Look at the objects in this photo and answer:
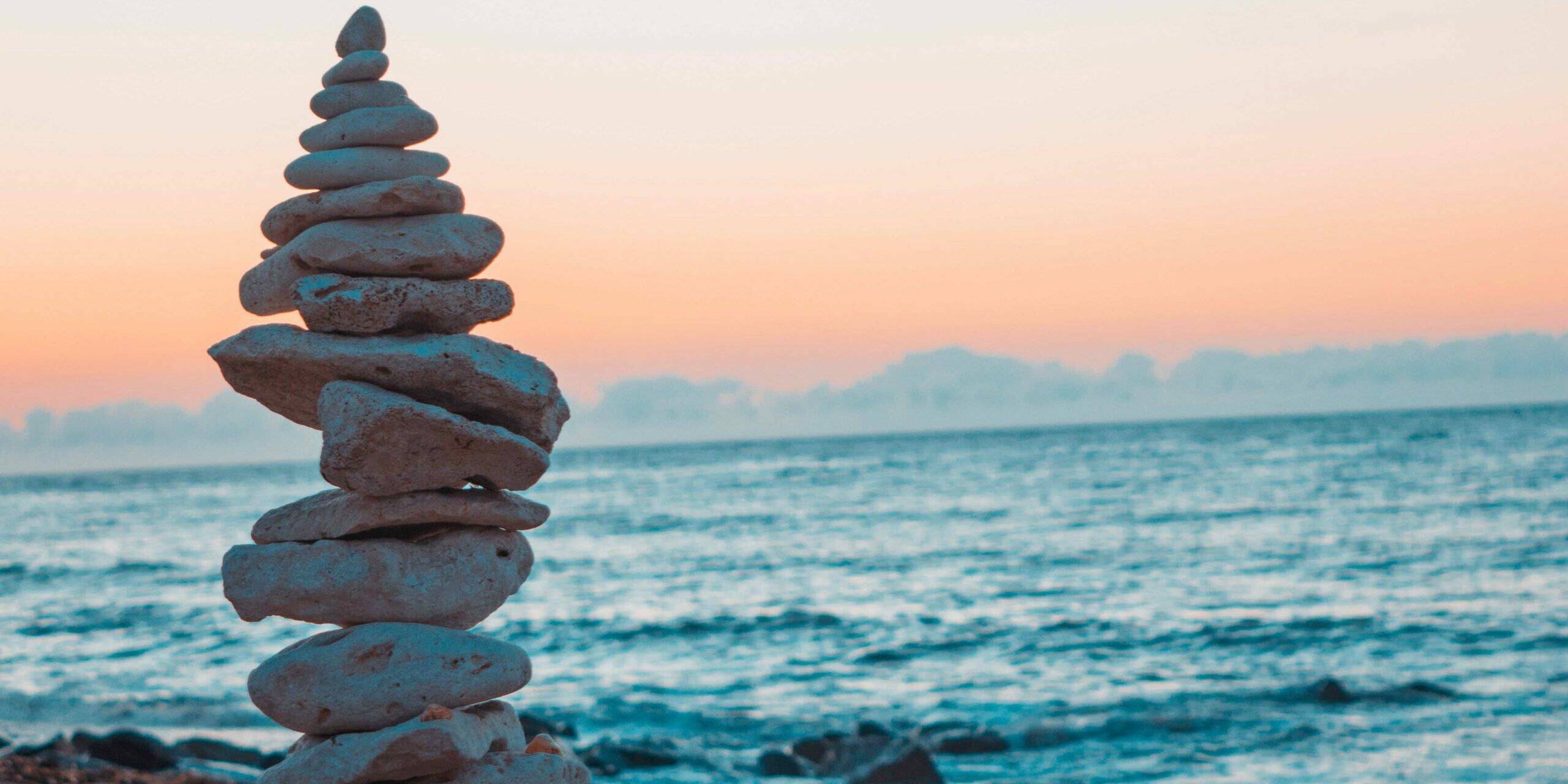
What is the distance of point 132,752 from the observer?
40.8ft

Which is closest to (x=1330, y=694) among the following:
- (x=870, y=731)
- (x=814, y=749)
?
(x=870, y=731)

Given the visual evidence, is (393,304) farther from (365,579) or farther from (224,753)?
(224,753)

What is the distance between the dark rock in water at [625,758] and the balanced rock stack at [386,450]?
21.6ft

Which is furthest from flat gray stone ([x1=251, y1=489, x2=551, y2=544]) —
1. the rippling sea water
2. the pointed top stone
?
the rippling sea water

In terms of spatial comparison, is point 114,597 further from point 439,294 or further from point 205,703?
point 439,294

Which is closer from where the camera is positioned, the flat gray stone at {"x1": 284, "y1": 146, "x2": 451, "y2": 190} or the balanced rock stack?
the balanced rock stack

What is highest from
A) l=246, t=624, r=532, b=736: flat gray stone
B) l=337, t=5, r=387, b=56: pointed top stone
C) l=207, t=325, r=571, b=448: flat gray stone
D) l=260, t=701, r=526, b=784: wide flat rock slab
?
l=337, t=5, r=387, b=56: pointed top stone

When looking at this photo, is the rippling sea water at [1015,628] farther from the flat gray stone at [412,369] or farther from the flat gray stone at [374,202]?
the flat gray stone at [374,202]

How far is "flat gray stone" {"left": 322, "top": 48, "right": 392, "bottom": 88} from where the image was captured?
20.2 ft

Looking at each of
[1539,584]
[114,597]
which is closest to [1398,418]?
[1539,584]

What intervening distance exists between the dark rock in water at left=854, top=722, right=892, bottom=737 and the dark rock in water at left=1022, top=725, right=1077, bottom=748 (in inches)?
55.6

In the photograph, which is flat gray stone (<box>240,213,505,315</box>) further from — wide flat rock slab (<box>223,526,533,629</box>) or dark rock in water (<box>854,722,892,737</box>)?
dark rock in water (<box>854,722,892,737</box>)

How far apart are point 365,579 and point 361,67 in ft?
7.88

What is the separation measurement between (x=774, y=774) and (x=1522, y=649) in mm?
10444
